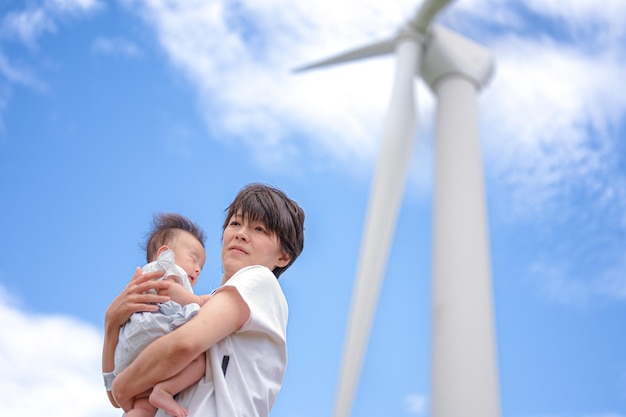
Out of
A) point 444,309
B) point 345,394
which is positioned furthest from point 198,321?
point 444,309

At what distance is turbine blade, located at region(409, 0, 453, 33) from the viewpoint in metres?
12.7

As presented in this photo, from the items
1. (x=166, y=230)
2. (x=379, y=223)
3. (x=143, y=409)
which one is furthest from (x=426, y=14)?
(x=143, y=409)

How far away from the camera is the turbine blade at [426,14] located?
41.5 ft

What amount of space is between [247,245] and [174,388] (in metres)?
0.62

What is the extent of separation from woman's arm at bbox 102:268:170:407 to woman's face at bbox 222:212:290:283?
0.86ft

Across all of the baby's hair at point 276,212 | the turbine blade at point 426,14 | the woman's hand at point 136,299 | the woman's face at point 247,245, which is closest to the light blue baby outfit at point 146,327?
the woman's hand at point 136,299

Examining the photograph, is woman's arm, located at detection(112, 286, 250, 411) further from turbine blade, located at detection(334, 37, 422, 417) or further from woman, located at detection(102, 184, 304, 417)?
turbine blade, located at detection(334, 37, 422, 417)

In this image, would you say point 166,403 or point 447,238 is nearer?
point 166,403

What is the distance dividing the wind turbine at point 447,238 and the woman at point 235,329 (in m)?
6.02

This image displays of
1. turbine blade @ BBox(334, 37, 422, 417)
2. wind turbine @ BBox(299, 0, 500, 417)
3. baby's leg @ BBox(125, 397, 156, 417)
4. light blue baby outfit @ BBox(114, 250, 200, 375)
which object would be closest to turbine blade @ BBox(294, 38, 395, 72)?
wind turbine @ BBox(299, 0, 500, 417)

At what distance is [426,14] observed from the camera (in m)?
12.7

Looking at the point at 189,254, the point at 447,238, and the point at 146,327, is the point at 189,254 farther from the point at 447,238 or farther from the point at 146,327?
the point at 447,238

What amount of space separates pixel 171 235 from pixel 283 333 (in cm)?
77

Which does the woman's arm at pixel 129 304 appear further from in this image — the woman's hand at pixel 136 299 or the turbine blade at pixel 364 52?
the turbine blade at pixel 364 52
